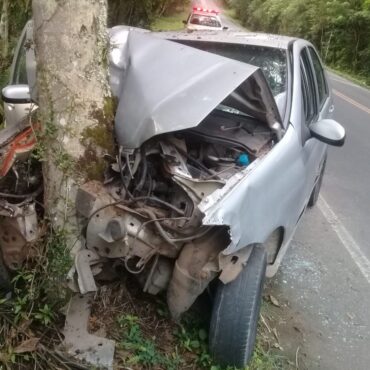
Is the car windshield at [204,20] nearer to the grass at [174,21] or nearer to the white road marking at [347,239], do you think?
the grass at [174,21]

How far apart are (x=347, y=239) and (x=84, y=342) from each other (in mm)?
3266

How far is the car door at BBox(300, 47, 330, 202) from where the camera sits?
3.82 m

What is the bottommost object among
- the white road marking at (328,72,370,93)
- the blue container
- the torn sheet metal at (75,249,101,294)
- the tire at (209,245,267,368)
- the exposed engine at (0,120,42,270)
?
the white road marking at (328,72,370,93)

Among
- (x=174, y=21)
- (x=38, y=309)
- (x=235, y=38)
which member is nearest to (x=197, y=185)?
(x=38, y=309)

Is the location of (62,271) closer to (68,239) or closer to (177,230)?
(68,239)

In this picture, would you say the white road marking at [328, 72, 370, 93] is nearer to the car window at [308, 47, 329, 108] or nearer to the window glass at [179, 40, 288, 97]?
the car window at [308, 47, 329, 108]

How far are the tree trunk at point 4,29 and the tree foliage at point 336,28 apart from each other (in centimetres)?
1662

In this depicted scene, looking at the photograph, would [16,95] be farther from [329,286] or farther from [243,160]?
[329,286]

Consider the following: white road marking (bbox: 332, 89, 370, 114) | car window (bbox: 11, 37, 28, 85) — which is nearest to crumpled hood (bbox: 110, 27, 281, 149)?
car window (bbox: 11, 37, 28, 85)

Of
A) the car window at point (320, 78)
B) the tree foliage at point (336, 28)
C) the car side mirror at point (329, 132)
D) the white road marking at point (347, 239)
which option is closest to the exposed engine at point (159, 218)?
the car side mirror at point (329, 132)

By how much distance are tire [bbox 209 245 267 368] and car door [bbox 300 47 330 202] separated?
1.16 meters

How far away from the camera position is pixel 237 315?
9.43 feet

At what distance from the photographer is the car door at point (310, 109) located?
3816 millimetres

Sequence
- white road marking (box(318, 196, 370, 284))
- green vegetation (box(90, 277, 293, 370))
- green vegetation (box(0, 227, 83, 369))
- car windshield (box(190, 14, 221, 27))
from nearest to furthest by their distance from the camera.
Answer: green vegetation (box(0, 227, 83, 369)), green vegetation (box(90, 277, 293, 370)), white road marking (box(318, 196, 370, 284)), car windshield (box(190, 14, 221, 27))
